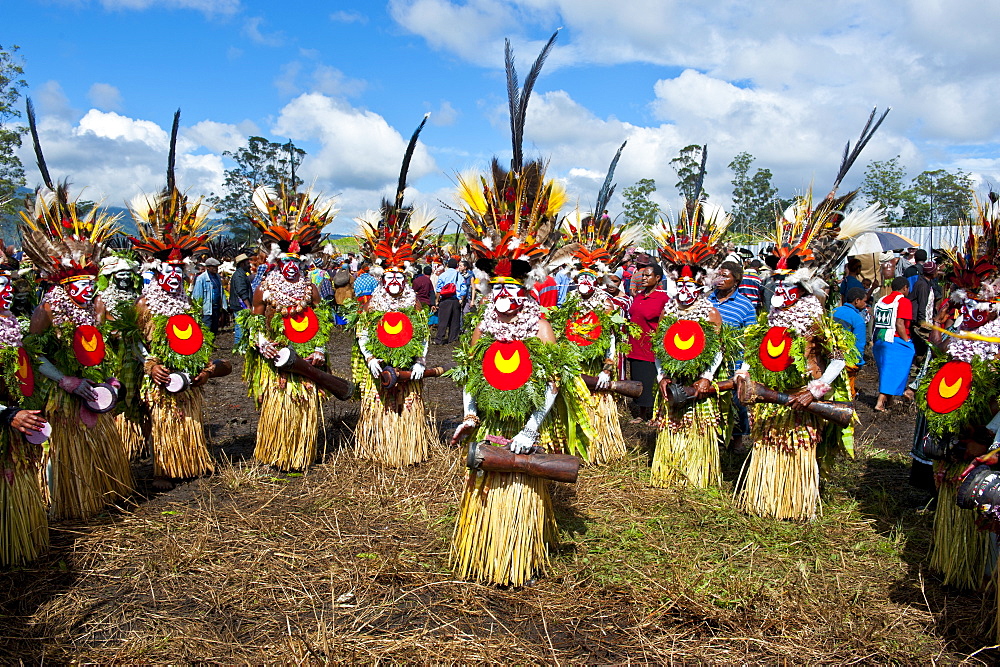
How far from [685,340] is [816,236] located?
1.34m

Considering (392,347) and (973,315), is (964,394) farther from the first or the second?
(392,347)

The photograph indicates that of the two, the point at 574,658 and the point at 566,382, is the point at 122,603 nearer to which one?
the point at 574,658

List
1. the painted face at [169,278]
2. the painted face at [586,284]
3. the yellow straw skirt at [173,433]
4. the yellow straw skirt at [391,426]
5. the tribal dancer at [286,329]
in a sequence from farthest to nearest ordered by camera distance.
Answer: the painted face at [586,284] → the yellow straw skirt at [391,426] → the tribal dancer at [286,329] → the yellow straw skirt at [173,433] → the painted face at [169,278]

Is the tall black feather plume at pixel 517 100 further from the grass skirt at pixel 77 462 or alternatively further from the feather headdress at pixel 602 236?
the grass skirt at pixel 77 462

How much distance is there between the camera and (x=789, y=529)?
4.99 m

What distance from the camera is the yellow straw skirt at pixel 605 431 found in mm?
6809

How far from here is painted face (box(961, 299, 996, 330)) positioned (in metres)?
3.82

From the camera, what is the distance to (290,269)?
605 cm

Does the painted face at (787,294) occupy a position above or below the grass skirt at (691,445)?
above

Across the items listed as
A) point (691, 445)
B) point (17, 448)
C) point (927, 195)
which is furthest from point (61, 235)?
point (927, 195)

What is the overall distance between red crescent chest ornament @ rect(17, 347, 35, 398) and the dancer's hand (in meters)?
0.32

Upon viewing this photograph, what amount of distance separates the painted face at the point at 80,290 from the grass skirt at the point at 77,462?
0.73 metres

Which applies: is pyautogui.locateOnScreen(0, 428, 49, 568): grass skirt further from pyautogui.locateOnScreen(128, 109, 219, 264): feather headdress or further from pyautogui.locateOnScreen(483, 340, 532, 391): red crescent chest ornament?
pyautogui.locateOnScreen(483, 340, 532, 391): red crescent chest ornament

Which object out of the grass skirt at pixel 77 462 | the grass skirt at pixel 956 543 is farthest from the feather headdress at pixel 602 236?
the grass skirt at pixel 77 462
